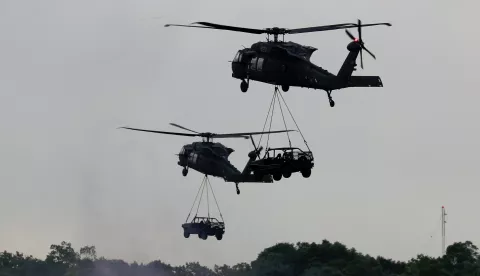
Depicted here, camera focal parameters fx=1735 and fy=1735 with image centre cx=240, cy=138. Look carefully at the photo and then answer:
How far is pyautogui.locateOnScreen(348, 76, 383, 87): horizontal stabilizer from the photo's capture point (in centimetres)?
10512

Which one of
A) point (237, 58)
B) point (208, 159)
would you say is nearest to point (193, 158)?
point (208, 159)

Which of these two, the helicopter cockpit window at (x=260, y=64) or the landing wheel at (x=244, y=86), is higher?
the helicopter cockpit window at (x=260, y=64)

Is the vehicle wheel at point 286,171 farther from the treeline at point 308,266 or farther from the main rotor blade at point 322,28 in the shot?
the treeline at point 308,266

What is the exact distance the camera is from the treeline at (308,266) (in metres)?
174

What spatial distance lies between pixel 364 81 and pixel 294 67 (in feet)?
15.2

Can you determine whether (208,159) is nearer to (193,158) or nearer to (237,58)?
(193,158)

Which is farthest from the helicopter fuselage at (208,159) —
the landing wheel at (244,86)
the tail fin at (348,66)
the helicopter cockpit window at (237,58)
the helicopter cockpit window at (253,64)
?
the tail fin at (348,66)

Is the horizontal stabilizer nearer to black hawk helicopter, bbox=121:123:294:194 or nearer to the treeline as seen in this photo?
black hawk helicopter, bbox=121:123:294:194

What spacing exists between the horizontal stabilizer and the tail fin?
0.36m

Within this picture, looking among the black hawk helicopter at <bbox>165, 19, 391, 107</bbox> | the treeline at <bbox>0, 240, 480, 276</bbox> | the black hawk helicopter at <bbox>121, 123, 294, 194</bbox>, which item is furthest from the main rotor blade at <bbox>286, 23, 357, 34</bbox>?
the treeline at <bbox>0, 240, 480, 276</bbox>

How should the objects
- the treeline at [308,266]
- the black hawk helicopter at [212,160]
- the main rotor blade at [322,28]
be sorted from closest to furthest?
the main rotor blade at [322,28] < the black hawk helicopter at [212,160] < the treeline at [308,266]

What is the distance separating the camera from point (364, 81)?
106 meters

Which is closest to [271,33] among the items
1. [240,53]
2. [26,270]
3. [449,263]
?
[240,53]

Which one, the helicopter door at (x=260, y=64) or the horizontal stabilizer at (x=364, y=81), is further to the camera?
the helicopter door at (x=260, y=64)
